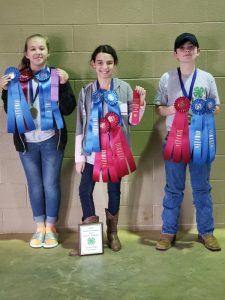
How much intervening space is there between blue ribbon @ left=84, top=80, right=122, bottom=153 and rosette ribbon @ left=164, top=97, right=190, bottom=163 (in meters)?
0.35

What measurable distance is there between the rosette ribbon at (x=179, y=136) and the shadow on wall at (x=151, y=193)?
41 cm

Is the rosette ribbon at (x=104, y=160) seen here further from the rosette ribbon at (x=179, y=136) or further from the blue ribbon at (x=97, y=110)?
the rosette ribbon at (x=179, y=136)

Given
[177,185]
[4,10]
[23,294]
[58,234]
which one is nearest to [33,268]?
[23,294]

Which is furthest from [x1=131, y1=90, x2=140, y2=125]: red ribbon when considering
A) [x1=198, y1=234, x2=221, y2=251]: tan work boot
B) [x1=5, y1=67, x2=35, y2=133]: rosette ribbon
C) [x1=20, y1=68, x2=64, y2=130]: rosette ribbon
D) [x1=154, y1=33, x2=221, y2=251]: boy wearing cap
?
[x1=198, y1=234, x2=221, y2=251]: tan work boot

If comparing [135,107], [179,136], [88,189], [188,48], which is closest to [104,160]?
[88,189]

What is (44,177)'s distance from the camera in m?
2.83

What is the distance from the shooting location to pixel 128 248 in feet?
9.21

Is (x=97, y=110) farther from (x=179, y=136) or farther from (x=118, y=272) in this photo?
(x=118, y=272)

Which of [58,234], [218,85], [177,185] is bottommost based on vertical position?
[58,234]

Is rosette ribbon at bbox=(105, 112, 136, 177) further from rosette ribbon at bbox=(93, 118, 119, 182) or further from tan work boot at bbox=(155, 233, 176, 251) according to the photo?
tan work boot at bbox=(155, 233, 176, 251)

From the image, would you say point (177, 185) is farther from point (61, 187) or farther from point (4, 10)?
point (4, 10)

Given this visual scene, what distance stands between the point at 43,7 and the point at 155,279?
188 cm

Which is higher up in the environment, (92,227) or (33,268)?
(92,227)

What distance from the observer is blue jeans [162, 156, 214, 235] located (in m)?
2.68
